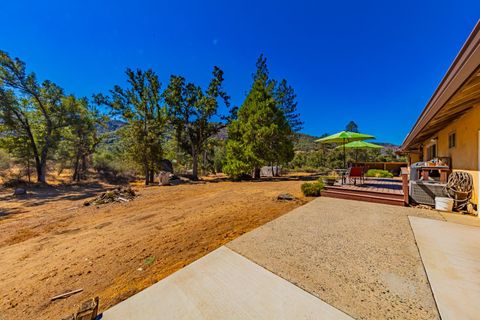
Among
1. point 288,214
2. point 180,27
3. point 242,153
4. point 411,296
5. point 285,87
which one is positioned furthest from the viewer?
point 285,87

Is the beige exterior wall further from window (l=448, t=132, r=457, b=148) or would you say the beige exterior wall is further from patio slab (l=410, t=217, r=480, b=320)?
patio slab (l=410, t=217, r=480, b=320)

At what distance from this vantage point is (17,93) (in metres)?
11.5

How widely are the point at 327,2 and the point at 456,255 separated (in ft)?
42.6

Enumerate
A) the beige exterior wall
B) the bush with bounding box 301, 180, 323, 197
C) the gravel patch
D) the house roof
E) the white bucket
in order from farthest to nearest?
1. the bush with bounding box 301, 180, 323, 197
2. the white bucket
3. the beige exterior wall
4. the house roof
5. the gravel patch

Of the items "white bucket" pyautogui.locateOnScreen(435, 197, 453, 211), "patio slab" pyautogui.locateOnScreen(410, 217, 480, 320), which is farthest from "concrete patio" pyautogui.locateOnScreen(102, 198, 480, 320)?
"white bucket" pyautogui.locateOnScreen(435, 197, 453, 211)

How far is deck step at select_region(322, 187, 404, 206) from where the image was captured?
219 inches

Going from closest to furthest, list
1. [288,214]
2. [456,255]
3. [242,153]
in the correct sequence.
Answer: [456,255], [288,214], [242,153]

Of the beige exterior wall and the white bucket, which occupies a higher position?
the beige exterior wall

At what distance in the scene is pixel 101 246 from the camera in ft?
11.1

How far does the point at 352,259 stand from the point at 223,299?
1931mm

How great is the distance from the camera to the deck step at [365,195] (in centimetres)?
556

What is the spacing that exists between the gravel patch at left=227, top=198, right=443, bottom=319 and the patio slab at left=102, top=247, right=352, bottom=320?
0.64ft

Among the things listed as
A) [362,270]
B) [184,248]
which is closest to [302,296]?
[362,270]

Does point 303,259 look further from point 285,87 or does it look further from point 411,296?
point 285,87
